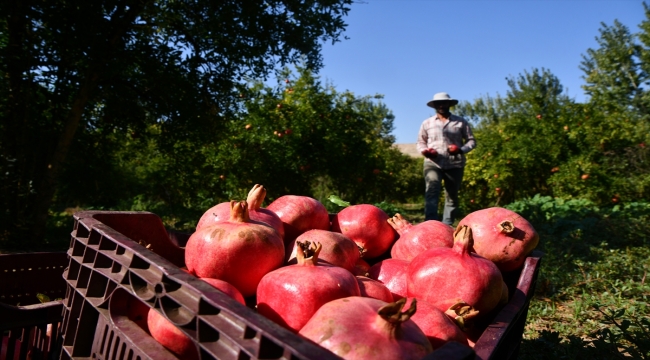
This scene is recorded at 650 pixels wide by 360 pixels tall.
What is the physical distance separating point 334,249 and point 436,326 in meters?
0.56

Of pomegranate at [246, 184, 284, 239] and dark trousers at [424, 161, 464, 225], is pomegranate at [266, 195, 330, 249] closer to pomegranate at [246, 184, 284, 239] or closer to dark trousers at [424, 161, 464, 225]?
pomegranate at [246, 184, 284, 239]

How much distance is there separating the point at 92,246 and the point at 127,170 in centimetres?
1384

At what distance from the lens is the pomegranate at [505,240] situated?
1874 mm

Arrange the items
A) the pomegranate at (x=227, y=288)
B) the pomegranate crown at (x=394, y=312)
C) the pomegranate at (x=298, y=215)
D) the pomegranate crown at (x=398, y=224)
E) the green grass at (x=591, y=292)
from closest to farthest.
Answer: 1. the pomegranate crown at (x=394, y=312)
2. the pomegranate at (x=227, y=288)
3. the pomegranate at (x=298, y=215)
4. the pomegranate crown at (x=398, y=224)
5. the green grass at (x=591, y=292)

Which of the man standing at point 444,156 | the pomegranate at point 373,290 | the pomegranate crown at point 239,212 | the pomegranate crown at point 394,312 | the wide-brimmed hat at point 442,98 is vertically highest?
the wide-brimmed hat at point 442,98

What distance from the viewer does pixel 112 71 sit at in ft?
17.9

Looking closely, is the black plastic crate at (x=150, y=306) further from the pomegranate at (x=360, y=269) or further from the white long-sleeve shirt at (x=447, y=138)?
the white long-sleeve shirt at (x=447, y=138)

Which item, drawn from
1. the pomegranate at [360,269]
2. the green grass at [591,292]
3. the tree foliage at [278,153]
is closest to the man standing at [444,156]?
the green grass at [591,292]

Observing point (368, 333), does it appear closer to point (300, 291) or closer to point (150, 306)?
point (300, 291)

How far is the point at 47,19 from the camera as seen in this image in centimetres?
511

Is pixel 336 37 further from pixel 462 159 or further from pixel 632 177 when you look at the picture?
pixel 632 177

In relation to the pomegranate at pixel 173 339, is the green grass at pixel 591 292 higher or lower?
lower

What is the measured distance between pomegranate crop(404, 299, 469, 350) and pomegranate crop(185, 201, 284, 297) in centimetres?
51

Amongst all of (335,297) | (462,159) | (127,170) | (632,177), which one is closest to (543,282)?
(462,159)
